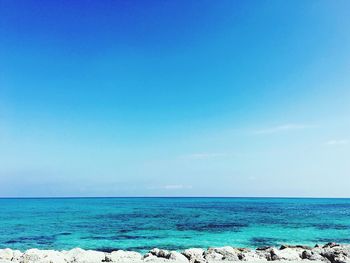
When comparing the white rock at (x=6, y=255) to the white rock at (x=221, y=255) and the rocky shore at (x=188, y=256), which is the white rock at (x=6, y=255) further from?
A: the white rock at (x=221, y=255)

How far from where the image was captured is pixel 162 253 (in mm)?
11219

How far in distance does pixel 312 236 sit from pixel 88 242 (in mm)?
15933

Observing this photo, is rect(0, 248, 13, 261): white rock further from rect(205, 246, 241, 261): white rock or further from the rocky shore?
rect(205, 246, 241, 261): white rock

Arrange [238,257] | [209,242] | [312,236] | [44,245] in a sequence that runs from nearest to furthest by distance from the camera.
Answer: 1. [238,257]
2. [44,245]
3. [209,242]
4. [312,236]

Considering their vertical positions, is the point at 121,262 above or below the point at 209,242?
above

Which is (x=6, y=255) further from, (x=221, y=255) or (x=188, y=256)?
(x=221, y=255)

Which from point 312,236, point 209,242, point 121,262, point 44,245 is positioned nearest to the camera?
point 121,262

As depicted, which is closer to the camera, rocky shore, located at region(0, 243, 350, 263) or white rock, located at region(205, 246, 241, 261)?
rocky shore, located at region(0, 243, 350, 263)

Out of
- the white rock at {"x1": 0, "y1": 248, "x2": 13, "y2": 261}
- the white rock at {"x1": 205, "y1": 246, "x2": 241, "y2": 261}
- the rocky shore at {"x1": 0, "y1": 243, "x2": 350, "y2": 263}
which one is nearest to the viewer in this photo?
the rocky shore at {"x1": 0, "y1": 243, "x2": 350, "y2": 263}

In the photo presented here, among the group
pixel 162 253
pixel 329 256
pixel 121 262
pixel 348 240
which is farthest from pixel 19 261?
pixel 348 240

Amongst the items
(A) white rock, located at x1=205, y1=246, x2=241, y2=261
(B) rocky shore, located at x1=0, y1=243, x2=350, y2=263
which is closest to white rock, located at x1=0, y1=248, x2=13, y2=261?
(B) rocky shore, located at x1=0, y1=243, x2=350, y2=263

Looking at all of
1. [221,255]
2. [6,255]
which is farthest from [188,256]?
[6,255]

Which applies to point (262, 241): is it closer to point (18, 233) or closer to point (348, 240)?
point (348, 240)

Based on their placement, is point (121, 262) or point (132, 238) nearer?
point (121, 262)
